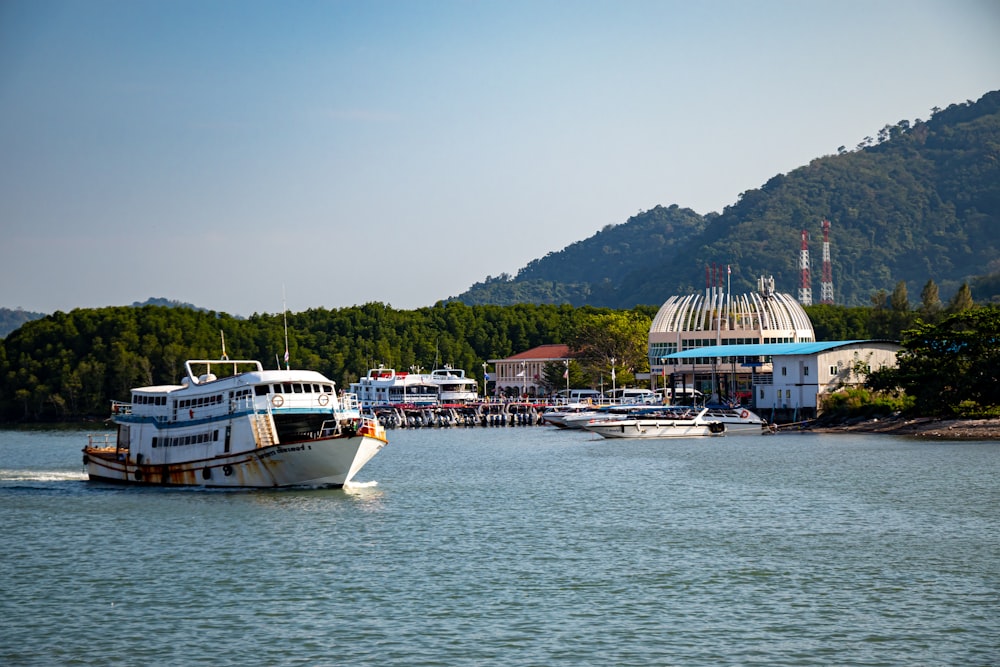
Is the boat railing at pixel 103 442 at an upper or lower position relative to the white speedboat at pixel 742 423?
upper

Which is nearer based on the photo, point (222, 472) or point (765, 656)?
point (765, 656)

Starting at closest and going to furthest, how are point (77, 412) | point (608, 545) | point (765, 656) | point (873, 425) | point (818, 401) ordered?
point (765, 656)
point (608, 545)
point (873, 425)
point (818, 401)
point (77, 412)

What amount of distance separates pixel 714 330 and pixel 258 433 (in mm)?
112387

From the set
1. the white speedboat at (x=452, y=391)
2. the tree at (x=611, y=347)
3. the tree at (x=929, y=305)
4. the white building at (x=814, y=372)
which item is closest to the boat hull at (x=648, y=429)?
the white building at (x=814, y=372)

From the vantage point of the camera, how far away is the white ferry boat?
6125cm

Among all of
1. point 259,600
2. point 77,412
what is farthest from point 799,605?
point 77,412

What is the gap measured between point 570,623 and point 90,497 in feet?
129

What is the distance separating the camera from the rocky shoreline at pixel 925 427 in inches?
3900

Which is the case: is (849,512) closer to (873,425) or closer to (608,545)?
(608,545)

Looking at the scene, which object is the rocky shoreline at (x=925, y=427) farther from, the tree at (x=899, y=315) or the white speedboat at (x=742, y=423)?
the tree at (x=899, y=315)

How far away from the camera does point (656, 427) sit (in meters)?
116

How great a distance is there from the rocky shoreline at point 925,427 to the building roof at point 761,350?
9.88 meters

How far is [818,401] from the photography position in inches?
4931

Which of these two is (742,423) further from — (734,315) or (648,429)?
(734,315)
